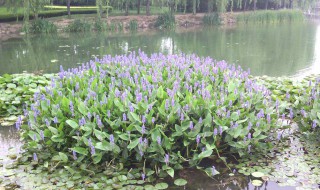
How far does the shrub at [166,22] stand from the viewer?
21969 millimetres

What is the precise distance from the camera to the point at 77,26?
1967cm

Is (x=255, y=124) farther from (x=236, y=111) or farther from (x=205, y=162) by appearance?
(x=205, y=162)

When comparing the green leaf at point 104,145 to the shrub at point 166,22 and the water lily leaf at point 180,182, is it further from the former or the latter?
the shrub at point 166,22

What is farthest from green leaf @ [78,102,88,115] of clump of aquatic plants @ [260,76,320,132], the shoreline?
the shoreline

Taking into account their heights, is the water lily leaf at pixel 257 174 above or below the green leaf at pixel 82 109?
below

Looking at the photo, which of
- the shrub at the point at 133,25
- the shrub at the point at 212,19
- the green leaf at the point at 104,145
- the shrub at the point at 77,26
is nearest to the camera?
the green leaf at the point at 104,145

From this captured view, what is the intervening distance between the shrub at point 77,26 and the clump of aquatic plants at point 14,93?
14028 mm

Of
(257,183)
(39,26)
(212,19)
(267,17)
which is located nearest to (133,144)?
(257,183)

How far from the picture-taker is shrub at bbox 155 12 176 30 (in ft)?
72.1

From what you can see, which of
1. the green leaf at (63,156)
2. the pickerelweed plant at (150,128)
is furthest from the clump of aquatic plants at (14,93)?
the green leaf at (63,156)

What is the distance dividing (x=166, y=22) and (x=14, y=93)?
17.4 m

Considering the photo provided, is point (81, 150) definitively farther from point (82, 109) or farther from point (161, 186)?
point (161, 186)

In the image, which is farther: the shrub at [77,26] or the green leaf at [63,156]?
the shrub at [77,26]

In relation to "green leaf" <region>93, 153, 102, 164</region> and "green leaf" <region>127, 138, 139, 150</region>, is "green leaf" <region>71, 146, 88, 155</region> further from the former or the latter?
"green leaf" <region>127, 138, 139, 150</region>
